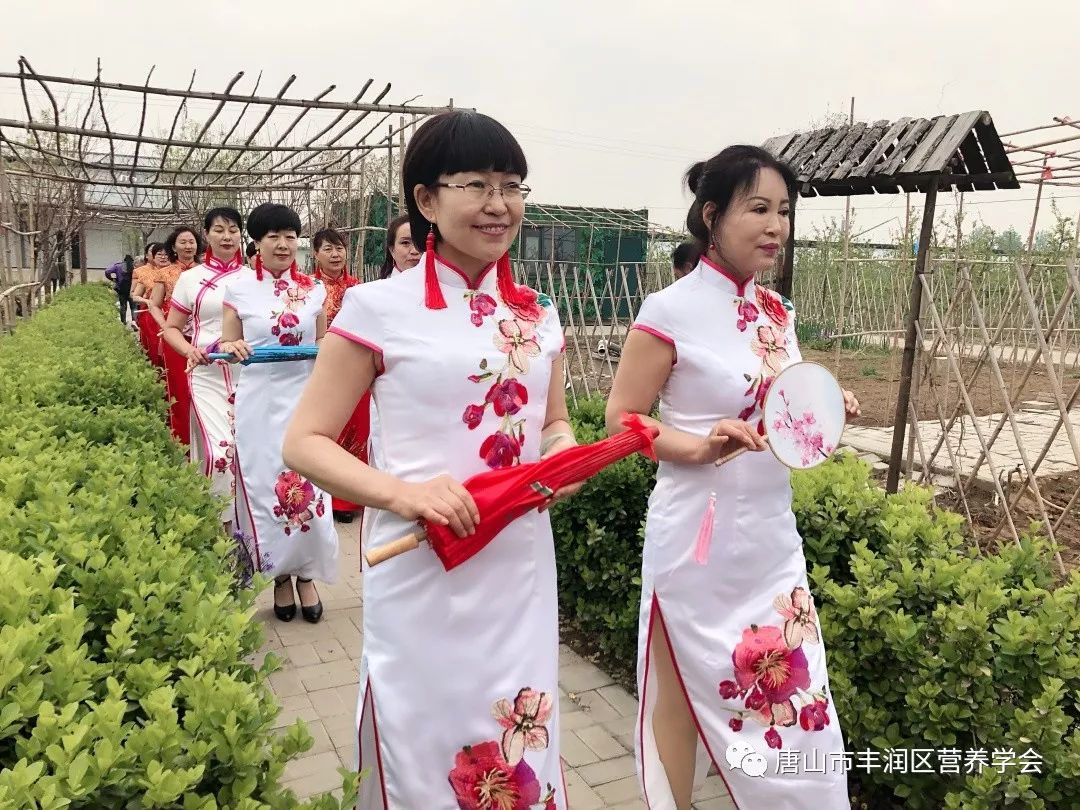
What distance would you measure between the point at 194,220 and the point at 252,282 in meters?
15.6

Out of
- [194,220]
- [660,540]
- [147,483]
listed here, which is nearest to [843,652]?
[660,540]

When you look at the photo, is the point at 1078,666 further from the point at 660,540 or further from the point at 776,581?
the point at 660,540

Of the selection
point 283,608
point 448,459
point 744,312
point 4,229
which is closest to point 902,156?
point 744,312

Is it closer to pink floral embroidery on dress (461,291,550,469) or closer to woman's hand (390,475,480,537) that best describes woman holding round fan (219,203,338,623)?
pink floral embroidery on dress (461,291,550,469)

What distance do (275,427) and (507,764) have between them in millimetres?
2337

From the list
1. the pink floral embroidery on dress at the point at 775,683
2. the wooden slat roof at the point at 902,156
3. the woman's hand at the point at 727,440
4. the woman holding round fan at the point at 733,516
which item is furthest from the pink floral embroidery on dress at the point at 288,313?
the pink floral embroidery on dress at the point at 775,683

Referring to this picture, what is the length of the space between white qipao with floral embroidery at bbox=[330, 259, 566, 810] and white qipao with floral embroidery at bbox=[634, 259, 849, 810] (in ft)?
1.66

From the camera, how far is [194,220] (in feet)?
57.9

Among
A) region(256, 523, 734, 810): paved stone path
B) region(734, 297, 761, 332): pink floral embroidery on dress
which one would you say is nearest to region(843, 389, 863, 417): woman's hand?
region(734, 297, 761, 332): pink floral embroidery on dress

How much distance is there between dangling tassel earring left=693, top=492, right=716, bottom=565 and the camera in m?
1.78

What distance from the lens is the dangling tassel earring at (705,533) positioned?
1.78 metres

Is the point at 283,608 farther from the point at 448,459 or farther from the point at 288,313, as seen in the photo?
the point at 448,459

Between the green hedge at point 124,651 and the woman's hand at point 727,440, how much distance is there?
2.97 feet

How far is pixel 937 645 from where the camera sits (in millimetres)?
1962
